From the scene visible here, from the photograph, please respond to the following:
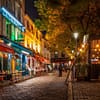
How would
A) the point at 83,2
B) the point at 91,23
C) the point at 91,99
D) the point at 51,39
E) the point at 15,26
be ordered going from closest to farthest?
1. the point at 83,2
2. the point at 91,99
3. the point at 91,23
4. the point at 51,39
5. the point at 15,26

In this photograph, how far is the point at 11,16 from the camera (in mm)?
42469

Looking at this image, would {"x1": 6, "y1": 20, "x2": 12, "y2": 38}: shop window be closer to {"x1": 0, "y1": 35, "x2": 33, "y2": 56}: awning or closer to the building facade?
the building facade

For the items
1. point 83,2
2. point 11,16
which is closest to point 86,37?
point 11,16

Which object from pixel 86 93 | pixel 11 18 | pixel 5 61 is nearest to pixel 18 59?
pixel 11 18

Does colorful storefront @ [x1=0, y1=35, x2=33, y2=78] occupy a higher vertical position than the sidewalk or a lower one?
higher

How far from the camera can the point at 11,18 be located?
42781mm

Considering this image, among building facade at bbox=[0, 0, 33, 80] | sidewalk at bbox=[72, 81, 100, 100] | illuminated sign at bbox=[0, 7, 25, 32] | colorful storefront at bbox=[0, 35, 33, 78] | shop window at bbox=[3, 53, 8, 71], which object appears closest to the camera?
sidewalk at bbox=[72, 81, 100, 100]

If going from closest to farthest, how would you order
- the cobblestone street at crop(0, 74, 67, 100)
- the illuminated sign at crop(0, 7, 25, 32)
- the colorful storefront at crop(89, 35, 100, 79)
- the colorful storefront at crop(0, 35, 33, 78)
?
the cobblestone street at crop(0, 74, 67, 100), the colorful storefront at crop(89, 35, 100, 79), the colorful storefront at crop(0, 35, 33, 78), the illuminated sign at crop(0, 7, 25, 32)

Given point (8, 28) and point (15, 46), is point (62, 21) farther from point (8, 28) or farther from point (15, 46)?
point (8, 28)

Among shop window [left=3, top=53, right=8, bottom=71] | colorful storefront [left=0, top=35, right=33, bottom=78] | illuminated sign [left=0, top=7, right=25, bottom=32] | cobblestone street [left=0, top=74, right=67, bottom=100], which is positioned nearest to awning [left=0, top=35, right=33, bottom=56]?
colorful storefront [left=0, top=35, right=33, bottom=78]

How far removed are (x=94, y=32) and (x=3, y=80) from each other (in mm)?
9368

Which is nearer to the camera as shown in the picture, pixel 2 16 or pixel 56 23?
pixel 56 23

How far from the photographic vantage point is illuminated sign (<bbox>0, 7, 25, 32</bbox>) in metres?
38.4

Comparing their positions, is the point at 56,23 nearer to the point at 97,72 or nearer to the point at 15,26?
the point at 97,72
